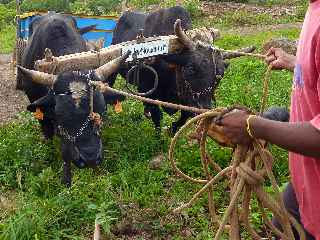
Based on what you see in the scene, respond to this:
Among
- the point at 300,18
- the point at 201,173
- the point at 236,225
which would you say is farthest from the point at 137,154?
the point at 300,18

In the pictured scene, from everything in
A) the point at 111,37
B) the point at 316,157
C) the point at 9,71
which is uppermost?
the point at 316,157

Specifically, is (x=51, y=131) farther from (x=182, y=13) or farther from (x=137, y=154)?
(x=182, y=13)

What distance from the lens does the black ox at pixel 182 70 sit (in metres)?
5.34

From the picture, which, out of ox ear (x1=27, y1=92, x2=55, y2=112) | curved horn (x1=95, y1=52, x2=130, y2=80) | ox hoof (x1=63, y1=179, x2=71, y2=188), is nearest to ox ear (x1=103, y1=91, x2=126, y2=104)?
curved horn (x1=95, y1=52, x2=130, y2=80)

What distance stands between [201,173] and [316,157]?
114 inches

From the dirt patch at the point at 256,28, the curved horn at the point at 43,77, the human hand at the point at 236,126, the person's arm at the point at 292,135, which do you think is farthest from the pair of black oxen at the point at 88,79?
the dirt patch at the point at 256,28

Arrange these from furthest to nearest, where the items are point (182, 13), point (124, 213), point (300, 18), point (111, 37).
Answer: point (300, 18) < point (111, 37) < point (182, 13) < point (124, 213)

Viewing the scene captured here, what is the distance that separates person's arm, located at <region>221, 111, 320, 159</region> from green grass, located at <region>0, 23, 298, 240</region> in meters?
1.82

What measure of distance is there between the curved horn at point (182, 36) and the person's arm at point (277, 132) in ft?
9.60

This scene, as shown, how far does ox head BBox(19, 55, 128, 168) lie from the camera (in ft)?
14.4

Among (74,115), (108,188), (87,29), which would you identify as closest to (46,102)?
(74,115)

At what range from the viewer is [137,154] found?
17.9 ft

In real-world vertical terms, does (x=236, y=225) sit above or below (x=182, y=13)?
below

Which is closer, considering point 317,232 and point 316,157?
point 316,157
